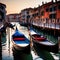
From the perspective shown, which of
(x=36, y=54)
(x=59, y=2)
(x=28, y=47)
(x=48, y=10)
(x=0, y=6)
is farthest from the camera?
(x=0, y=6)

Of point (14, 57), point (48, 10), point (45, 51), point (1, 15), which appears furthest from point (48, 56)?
point (1, 15)

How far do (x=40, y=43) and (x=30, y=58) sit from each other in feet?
7.79

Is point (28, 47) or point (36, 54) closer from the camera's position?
point (28, 47)

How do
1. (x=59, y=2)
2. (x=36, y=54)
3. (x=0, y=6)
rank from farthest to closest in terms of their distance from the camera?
1. (x=0, y=6)
2. (x=59, y=2)
3. (x=36, y=54)

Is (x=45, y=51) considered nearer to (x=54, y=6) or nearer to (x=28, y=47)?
(x=28, y=47)

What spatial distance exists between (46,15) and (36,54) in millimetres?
28583

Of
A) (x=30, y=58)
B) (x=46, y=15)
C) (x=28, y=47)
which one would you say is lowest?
(x=30, y=58)

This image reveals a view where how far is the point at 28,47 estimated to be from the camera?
17.2 meters

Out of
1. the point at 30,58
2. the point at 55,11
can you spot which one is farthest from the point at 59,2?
the point at 30,58

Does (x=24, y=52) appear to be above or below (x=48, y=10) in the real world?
below

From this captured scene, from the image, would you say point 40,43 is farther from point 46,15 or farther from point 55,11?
point 46,15

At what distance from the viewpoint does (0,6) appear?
5928 centimetres

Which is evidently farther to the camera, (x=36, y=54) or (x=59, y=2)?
(x=59, y=2)

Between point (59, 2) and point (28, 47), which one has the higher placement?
point (59, 2)
